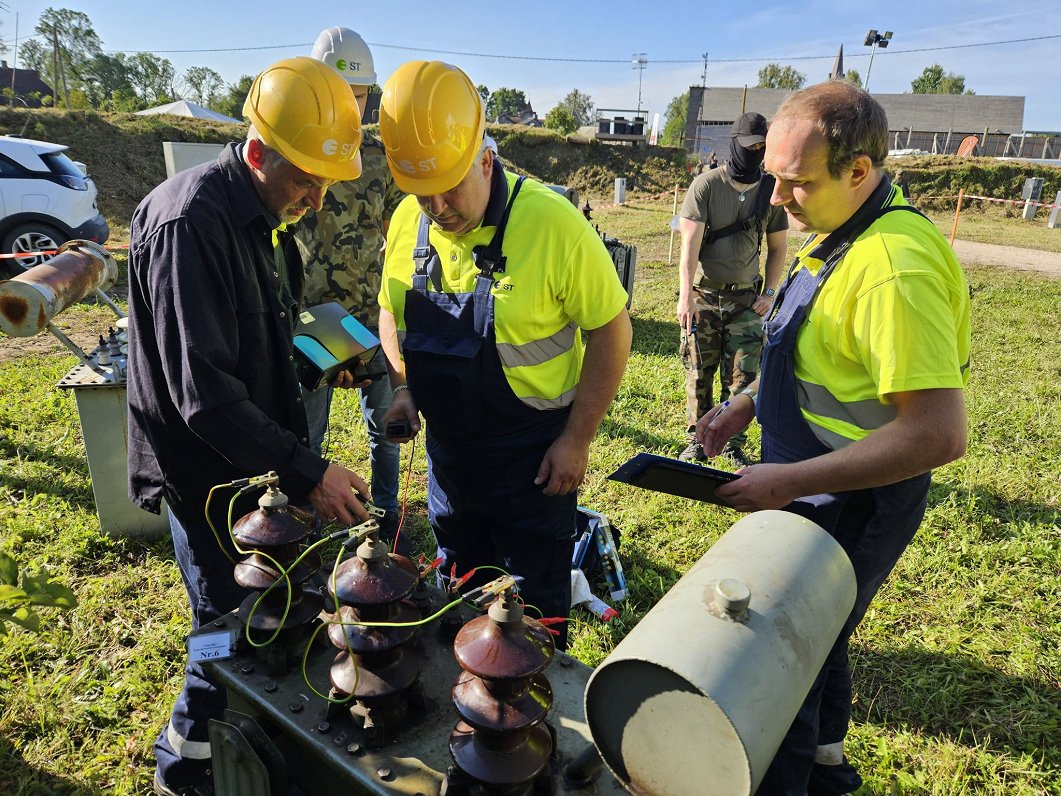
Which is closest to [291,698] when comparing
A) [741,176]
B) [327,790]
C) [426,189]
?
[327,790]

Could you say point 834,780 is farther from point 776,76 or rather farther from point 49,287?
point 776,76

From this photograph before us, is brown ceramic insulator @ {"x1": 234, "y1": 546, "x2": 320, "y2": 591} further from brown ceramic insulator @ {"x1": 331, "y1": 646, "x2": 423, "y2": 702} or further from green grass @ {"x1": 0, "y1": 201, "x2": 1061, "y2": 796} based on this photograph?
green grass @ {"x1": 0, "y1": 201, "x2": 1061, "y2": 796}

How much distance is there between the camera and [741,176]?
425cm

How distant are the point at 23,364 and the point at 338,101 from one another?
6.18m

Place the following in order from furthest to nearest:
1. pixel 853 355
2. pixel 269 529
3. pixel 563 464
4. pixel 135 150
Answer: pixel 135 150
pixel 563 464
pixel 853 355
pixel 269 529

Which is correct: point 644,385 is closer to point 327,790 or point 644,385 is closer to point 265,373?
point 265,373

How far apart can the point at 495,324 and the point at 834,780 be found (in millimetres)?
1920

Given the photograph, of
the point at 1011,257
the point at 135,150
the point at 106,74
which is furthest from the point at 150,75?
the point at 1011,257

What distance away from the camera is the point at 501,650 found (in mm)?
1129

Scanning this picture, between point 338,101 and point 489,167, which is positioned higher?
point 338,101

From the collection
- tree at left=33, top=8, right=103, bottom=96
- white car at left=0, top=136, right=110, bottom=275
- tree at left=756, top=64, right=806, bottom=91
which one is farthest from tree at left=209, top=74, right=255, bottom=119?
tree at left=756, top=64, right=806, bottom=91

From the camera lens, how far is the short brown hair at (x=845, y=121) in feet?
5.19

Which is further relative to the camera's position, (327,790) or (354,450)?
(354,450)

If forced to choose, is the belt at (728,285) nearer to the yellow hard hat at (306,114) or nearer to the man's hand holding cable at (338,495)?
the yellow hard hat at (306,114)
